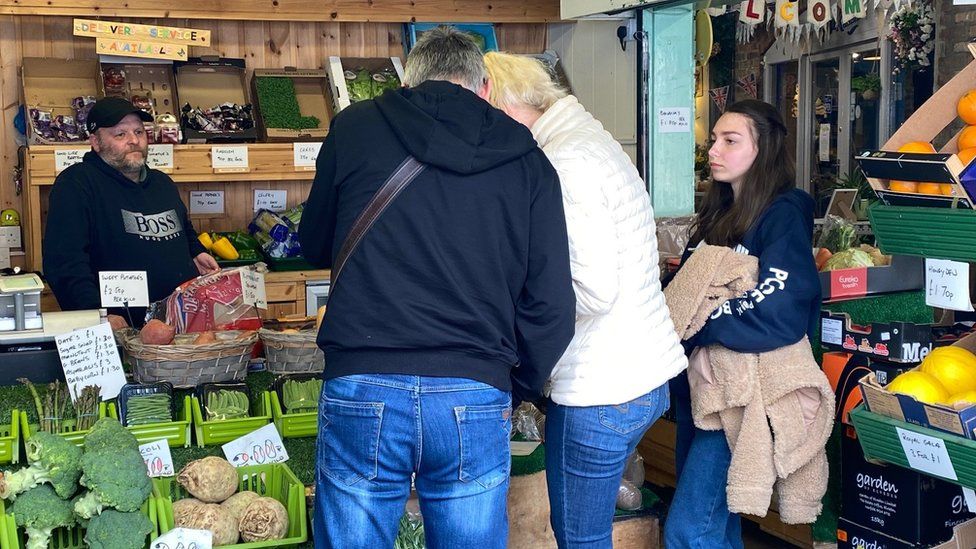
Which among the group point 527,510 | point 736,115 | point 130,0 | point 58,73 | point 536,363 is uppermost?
point 130,0

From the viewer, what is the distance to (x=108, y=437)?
2.54m

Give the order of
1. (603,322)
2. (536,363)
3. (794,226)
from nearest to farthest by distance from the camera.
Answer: (536,363)
(603,322)
(794,226)

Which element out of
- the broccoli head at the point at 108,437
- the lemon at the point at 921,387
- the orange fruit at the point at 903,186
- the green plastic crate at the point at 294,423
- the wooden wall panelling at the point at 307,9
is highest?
the wooden wall panelling at the point at 307,9

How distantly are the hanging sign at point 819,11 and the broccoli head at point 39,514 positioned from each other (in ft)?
12.7

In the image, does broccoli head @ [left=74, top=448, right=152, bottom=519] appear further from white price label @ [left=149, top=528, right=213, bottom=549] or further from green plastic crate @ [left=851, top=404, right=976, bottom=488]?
green plastic crate @ [left=851, top=404, right=976, bottom=488]

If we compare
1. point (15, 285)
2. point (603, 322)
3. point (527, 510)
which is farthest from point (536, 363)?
point (15, 285)

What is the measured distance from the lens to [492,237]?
80.5 inches

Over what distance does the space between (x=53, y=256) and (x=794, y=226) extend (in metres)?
2.77

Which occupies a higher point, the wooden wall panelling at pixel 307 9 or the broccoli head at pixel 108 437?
the wooden wall panelling at pixel 307 9

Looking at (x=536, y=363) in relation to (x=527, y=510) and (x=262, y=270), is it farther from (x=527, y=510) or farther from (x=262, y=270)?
(x=262, y=270)

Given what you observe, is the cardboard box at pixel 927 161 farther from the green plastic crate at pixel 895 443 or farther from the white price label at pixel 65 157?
the white price label at pixel 65 157

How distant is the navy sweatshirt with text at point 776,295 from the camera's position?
281 centimetres

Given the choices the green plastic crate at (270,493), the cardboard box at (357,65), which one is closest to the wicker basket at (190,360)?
the green plastic crate at (270,493)

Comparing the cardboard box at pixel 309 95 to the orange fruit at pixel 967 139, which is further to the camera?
the cardboard box at pixel 309 95
